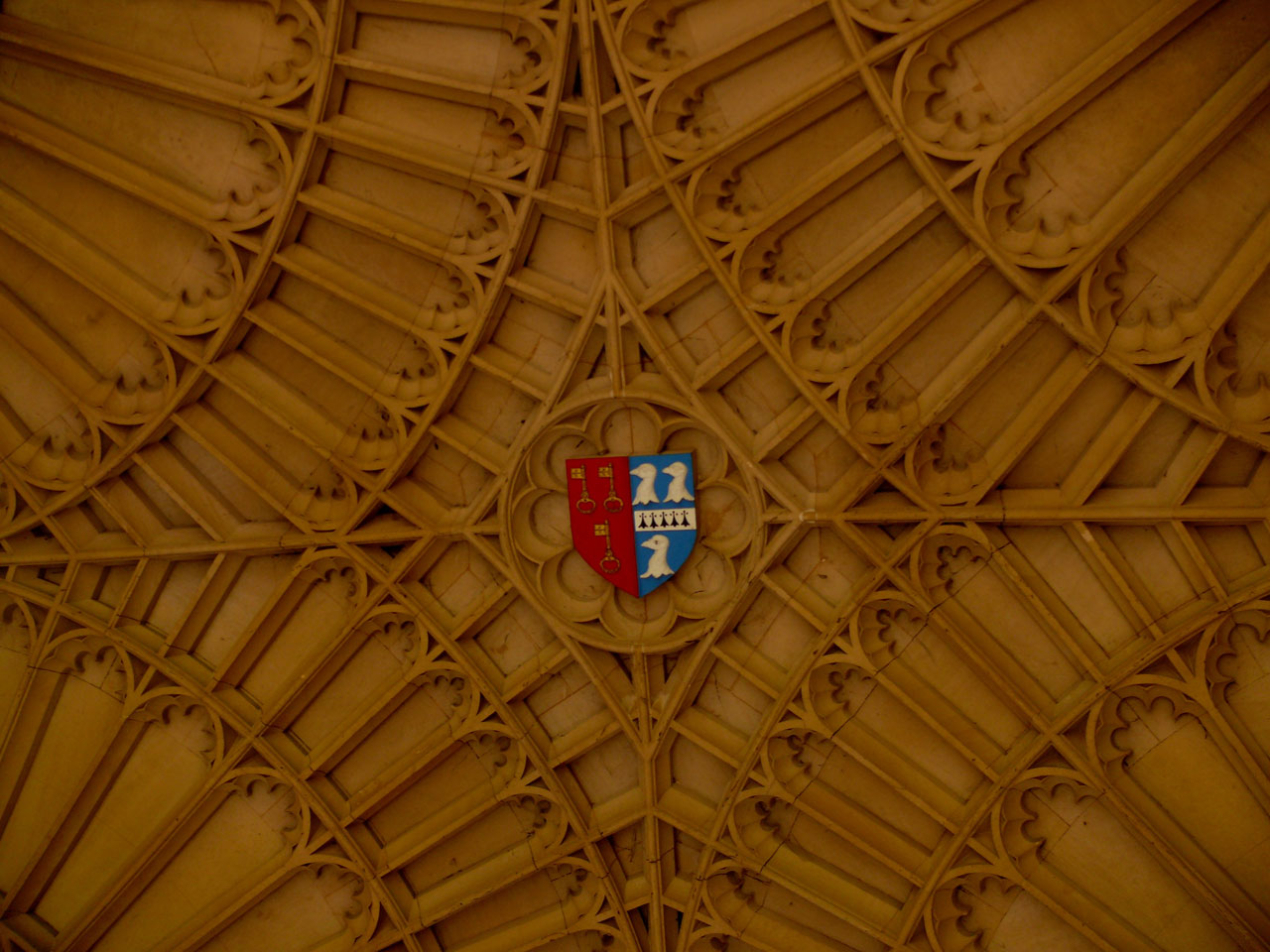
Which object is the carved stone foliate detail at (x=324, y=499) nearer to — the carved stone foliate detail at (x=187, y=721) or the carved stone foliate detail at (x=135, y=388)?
the carved stone foliate detail at (x=135, y=388)

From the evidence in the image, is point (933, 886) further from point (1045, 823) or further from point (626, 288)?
point (626, 288)

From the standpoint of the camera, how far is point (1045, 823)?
12.2 m

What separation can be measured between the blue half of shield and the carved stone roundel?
0.10 meters

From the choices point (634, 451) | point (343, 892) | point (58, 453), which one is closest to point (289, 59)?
point (58, 453)

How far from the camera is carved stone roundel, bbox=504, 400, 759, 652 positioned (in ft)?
41.3

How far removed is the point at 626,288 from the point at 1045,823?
562cm

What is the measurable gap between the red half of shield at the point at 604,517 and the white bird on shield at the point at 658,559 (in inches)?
5.2

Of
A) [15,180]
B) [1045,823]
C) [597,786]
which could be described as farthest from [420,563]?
[1045,823]

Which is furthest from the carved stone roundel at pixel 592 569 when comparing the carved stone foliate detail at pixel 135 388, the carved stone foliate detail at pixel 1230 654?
the carved stone foliate detail at pixel 1230 654

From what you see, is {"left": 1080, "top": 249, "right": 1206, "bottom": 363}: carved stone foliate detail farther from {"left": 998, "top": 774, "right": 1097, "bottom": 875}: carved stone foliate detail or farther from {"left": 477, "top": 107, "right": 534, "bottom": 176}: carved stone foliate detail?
{"left": 477, "top": 107, "right": 534, "bottom": 176}: carved stone foliate detail

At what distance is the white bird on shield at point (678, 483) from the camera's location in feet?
41.4

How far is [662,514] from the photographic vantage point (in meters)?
12.7

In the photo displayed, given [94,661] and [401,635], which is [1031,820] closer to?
[401,635]

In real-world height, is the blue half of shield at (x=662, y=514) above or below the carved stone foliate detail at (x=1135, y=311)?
below
